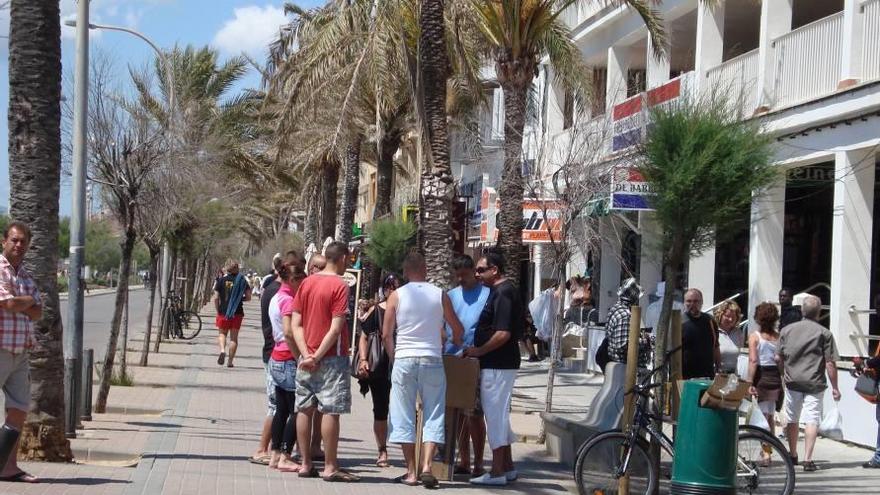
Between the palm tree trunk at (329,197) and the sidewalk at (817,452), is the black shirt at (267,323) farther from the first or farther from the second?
the palm tree trunk at (329,197)

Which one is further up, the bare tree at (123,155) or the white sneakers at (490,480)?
the bare tree at (123,155)

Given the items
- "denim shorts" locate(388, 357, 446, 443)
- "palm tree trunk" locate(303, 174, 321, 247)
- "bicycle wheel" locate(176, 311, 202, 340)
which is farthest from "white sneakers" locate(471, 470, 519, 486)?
"palm tree trunk" locate(303, 174, 321, 247)

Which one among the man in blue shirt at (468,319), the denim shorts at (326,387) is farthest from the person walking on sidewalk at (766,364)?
the denim shorts at (326,387)

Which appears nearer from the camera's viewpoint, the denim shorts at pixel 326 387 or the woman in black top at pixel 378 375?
the denim shorts at pixel 326 387

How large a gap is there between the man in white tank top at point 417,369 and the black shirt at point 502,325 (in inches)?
23.6

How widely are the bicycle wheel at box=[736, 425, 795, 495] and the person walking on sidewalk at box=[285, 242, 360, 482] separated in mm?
3088

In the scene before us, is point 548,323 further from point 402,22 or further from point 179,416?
point 179,416

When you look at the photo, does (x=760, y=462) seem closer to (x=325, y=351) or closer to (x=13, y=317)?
(x=325, y=351)

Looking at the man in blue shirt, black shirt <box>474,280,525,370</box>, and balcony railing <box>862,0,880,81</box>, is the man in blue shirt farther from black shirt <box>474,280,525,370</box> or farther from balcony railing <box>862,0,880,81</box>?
balcony railing <box>862,0,880,81</box>

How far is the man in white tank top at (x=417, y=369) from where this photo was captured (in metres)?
9.69

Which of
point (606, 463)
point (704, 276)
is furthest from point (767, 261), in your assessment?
point (606, 463)

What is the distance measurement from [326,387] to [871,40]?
10.3 meters

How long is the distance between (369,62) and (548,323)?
6283mm

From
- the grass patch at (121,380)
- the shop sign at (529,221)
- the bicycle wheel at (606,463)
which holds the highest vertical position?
the shop sign at (529,221)
